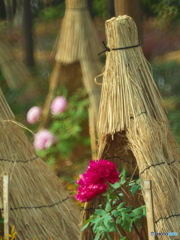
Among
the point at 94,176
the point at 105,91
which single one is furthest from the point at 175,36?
the point at 94,176

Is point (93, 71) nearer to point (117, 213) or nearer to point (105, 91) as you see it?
point (105, 91)

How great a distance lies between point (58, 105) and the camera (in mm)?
4336

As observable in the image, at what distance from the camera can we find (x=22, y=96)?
501 cm

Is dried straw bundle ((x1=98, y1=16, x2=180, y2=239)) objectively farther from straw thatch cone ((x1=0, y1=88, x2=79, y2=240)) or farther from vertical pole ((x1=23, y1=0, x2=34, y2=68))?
vertical pole ((x1=23, y1=0, x2=34, y2=68))

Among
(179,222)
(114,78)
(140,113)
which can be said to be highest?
(114,78)

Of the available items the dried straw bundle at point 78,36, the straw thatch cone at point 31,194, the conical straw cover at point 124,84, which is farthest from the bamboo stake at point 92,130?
the conical straw cover at point 124,84

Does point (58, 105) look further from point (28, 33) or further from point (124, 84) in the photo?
point (124, 84)

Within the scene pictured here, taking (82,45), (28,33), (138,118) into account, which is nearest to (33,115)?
(82,45)

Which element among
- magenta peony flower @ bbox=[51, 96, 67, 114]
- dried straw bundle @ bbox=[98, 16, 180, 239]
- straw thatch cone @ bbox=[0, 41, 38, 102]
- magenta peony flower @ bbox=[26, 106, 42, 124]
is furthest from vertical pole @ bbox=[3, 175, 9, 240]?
straw thatch cone @ bbox=[0, 41, 38, 102]

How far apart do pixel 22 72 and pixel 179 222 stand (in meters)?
2.79

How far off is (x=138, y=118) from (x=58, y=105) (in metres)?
1.69

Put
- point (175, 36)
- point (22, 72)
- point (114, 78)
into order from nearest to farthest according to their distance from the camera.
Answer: point (114, 78) < point (175, 36) < point (22, 72)

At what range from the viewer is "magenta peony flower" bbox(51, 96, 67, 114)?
4.33 metres

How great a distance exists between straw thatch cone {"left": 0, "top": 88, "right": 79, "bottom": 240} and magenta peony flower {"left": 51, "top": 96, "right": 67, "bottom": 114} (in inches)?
43.2
